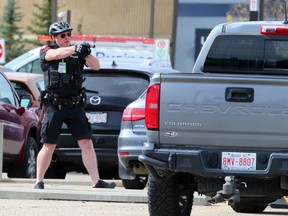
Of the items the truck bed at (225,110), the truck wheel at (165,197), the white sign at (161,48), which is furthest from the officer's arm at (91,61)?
the white sign at (161,48)

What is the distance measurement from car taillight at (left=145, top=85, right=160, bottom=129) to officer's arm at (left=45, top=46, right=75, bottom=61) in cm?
374

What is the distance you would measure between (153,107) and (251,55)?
1.25 meters

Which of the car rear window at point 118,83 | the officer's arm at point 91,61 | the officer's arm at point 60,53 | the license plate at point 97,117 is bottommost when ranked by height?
the license plate at point 97,117

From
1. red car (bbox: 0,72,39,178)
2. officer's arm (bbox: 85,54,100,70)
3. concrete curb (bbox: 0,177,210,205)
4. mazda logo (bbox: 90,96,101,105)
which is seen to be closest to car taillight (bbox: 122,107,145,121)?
officer's arm (bbox: 85,54,100,70)

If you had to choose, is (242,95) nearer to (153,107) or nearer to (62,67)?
(153,107)

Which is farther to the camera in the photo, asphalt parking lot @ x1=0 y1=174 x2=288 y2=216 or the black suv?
the black suv

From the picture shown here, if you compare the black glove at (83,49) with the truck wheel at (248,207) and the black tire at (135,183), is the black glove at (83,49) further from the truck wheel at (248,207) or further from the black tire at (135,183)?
the truck wheel at (248,207)

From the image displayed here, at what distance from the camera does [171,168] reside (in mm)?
9523

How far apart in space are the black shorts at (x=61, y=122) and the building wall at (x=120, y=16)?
53193 millimetres

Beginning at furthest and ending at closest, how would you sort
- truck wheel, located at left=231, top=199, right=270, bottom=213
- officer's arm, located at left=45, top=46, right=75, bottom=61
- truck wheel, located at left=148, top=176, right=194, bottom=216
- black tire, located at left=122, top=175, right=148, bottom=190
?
black tire, located at left=122, top=175, right=148, bottom=190, officer's arm, located at left=45, top=46, right=75, bottom=61, truck wheel, located at left=231, top=199, right=270, bottom=213, truck wheel, located at left=148, top=176, right=194, bottom=216

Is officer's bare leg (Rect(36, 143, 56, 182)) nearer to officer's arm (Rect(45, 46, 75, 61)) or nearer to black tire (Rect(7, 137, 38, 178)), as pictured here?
officer's arm (Rect(45, 46, 75, 61))

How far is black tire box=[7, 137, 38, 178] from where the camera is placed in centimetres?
1734

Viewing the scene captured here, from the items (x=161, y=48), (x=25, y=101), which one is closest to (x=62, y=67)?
(x=25, y=101)

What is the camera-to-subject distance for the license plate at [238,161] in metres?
9.41
